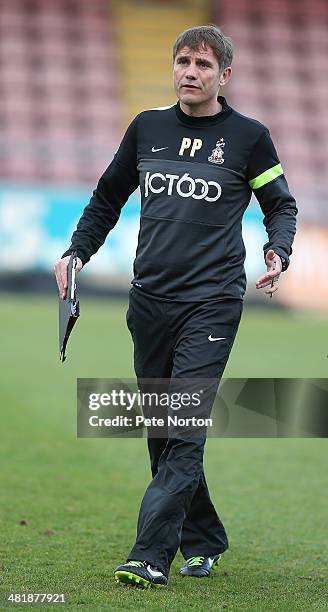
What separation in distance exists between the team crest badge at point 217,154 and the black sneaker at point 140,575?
1597mm

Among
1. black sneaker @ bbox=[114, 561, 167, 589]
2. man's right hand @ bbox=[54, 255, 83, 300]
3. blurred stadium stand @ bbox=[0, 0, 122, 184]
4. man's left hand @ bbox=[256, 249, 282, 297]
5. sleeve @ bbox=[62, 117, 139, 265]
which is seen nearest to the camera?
black sneaker @ bbox=[114, 561, 167, 589]

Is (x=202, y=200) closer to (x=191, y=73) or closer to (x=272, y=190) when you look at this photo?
(x=272, y=190)

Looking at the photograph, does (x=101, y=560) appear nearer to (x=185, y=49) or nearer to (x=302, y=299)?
(x=185, y=49)

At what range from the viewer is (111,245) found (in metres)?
18.5

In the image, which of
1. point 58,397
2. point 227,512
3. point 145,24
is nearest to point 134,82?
point 145,24

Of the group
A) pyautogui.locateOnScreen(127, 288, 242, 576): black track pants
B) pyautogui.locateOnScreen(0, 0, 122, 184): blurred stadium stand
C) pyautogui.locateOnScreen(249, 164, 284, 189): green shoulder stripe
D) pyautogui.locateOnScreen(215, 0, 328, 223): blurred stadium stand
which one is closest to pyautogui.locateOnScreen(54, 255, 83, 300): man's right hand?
pyautogui.locateOnScreen(127, 288, 242, 576): black track pants

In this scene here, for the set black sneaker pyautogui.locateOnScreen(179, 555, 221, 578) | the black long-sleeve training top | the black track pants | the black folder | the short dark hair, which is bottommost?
black sneaker pyautogui.locateOnScreen(179, 555, 221, 578)

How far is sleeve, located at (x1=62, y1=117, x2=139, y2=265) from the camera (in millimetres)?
4926

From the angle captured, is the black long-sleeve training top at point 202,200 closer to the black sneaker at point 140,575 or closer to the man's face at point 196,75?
the man's face at point 196,75

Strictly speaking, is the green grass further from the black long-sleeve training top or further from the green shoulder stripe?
the green shoulder stripe

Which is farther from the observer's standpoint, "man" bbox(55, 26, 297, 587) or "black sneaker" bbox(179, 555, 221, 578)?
"black sneaker" bbox(179, 555, 221, 578)

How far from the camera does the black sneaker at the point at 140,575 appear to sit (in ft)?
14.2

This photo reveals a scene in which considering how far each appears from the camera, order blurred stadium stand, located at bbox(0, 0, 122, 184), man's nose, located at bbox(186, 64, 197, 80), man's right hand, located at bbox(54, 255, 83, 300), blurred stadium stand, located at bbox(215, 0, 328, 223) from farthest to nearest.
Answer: blurred stadium stand, located at bbox(215, 0, 328, 223), blurred stadium stand, located at bbox(0, 0, 122, 184), man's right hand, located at bbox(54, 255, 83, 300), man's nose, located at bbox(186, 64, 197, 80)

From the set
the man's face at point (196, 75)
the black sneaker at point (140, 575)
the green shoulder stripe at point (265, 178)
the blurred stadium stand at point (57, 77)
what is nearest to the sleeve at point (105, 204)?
the man's face at point (196, 75)
